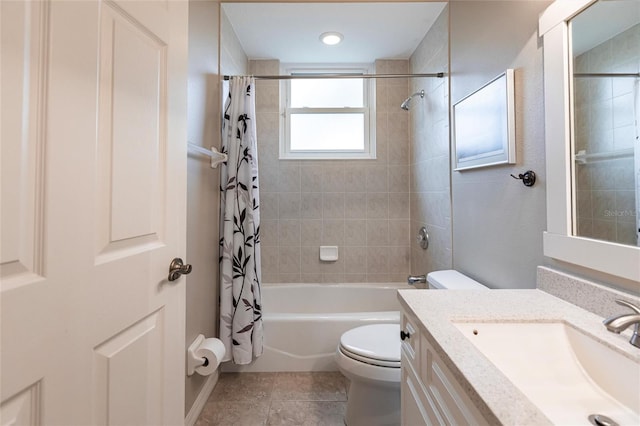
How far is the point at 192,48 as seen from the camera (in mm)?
1520

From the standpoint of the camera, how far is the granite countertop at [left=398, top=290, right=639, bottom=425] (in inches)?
19.2

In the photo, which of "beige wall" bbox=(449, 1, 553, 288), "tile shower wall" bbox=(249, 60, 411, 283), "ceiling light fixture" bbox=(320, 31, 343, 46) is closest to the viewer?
"beige wall" bbox=(449, 1, 553, 288)

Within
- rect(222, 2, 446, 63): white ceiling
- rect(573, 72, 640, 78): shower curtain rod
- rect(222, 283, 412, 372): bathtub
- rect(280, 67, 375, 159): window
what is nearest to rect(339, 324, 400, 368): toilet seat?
rect(222, 283, 412, 372): bathtub

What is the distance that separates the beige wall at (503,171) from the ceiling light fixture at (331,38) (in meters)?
0.86

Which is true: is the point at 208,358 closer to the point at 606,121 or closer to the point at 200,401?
the point at 200,401

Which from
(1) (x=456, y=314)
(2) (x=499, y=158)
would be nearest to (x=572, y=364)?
(1) (x=456, y=314)

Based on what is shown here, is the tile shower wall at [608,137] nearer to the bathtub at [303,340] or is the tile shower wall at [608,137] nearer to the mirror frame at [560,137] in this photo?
the mirror frame at [560,137]

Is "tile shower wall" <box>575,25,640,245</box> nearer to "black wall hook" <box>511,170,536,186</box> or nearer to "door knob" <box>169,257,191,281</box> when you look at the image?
"black wall hook" <box>511,170,536,186</box>

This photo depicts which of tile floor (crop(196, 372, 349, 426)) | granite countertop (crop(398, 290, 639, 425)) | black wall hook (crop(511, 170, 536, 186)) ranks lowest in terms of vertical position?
tile floor (crop(196, 372, 349, 426))

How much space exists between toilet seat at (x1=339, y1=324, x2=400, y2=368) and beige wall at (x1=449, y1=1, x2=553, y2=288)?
56 cm

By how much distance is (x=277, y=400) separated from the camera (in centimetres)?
174

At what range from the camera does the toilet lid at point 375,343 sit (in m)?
1.40

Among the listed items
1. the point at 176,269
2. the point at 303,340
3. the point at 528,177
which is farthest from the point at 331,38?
the point at 303,340

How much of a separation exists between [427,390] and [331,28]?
7.65ft
